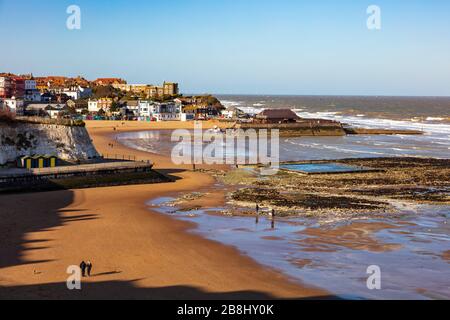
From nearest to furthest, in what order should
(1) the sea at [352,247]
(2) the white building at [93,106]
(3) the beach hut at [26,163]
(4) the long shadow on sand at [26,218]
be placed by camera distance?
(1) the sea at [352,247]
(4) the long shadow on sand at [26,218]
(3) the beach hut at [26,163]
(2) the white building at [93,106]

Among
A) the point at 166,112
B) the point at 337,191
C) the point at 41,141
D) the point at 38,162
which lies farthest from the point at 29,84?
the point at 337,191

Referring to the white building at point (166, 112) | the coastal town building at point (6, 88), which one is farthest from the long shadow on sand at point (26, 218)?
the white building at point (166, 112)

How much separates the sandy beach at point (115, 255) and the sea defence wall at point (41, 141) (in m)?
6.62

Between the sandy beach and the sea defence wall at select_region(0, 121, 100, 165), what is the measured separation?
260 inches

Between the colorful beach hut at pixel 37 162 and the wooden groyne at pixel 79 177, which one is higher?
the colorful beach hut at pixel 37 162

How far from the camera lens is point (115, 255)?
25875mm

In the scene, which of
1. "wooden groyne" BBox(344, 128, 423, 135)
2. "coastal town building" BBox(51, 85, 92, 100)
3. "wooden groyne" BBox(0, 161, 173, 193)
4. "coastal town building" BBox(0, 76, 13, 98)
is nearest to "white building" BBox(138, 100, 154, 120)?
"coastal town building" BBox(0, 76, 13, 98)

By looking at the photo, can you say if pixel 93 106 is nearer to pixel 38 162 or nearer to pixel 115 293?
pixel 38 162

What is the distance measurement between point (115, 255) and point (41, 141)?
2257 cm

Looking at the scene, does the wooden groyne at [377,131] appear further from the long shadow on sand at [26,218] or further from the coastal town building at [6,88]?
the long shadow on sand at [26,218]

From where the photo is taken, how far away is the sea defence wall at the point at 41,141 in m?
44.0

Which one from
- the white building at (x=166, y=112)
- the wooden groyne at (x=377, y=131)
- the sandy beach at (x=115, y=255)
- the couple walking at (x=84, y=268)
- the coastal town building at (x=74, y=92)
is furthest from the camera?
the coastal town building at (x=74, y=92)

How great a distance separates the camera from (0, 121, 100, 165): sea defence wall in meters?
44.0

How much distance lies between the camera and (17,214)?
3325 centimetres
